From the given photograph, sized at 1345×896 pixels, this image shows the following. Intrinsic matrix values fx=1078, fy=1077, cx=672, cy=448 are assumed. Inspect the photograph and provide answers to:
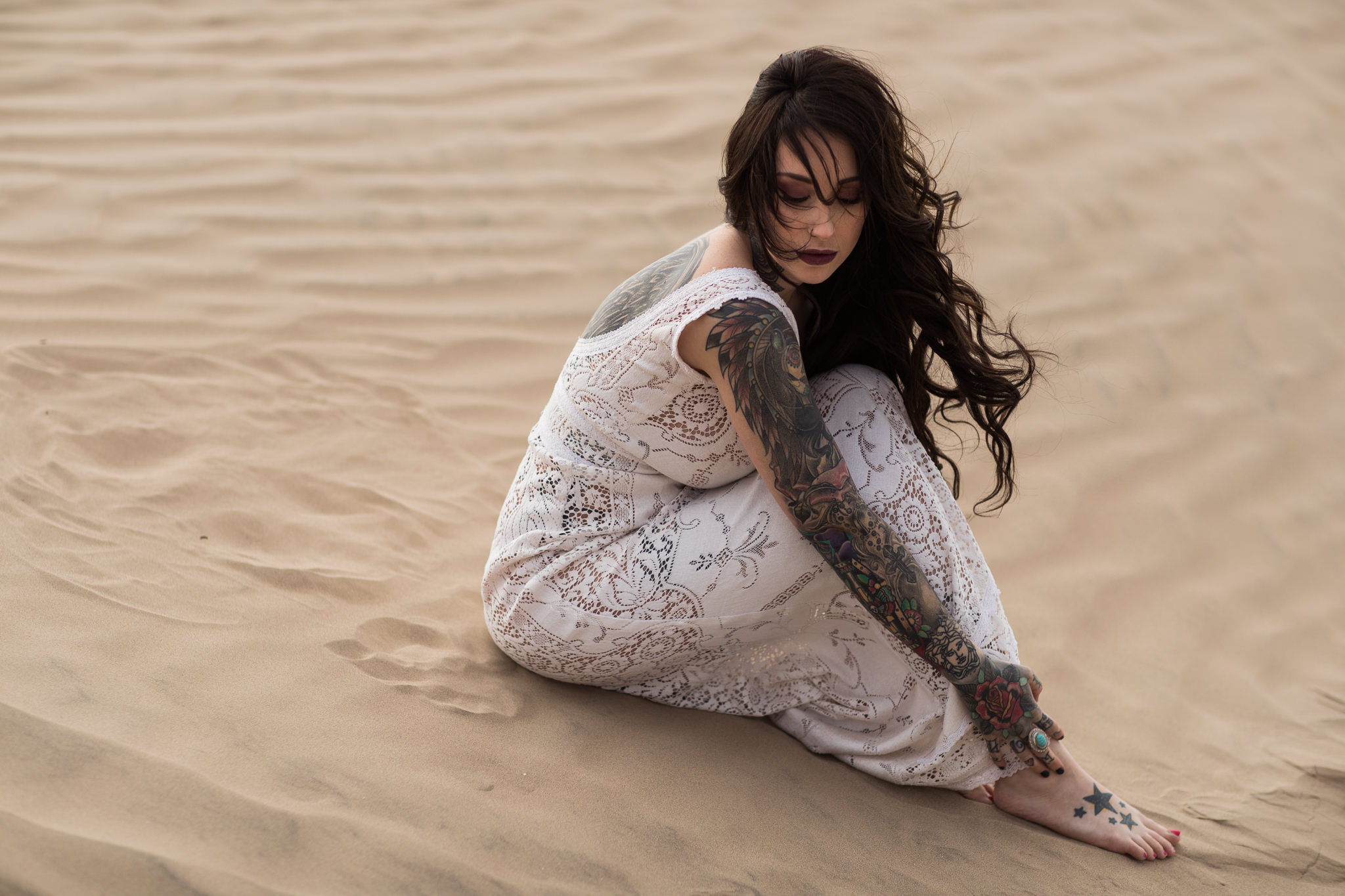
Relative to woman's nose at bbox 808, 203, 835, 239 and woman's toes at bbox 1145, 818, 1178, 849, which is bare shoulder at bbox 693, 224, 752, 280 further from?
woman's toes at bbox 1145, 818, 1178, 849

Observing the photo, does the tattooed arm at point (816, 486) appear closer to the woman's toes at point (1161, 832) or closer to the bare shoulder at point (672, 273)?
the bare shoulder at point (672, 273)

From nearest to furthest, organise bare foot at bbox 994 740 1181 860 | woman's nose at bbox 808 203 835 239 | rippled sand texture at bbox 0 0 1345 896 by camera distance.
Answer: rippled sand texture at bbox 0 0 1345 896 < woman's nose at bbox 808 203 835 239 < bare foot at bbox 994 740 1181 860

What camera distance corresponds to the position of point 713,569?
1974mm

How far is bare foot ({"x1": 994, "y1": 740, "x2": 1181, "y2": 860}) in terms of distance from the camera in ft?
6.77

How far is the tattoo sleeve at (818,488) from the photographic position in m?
1.81

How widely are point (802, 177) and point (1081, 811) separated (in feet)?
4.31

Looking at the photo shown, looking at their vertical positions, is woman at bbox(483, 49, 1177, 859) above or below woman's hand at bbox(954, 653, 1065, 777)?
above

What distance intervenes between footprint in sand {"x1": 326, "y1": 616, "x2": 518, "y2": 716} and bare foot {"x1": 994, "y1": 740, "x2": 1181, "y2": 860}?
100cm

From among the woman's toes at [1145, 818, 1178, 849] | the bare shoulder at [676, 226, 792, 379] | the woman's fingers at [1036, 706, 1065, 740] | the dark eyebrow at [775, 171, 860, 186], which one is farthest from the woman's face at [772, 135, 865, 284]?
the woman's toes at [1145, 818, 1178, 849]

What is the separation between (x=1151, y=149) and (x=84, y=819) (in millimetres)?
4948

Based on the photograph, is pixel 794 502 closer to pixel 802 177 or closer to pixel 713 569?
pixel 713 569

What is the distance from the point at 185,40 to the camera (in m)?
5.14

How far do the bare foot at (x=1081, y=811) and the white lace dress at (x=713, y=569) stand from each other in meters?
0.09

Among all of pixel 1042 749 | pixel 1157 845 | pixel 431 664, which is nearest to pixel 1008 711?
pixel 1042 749
